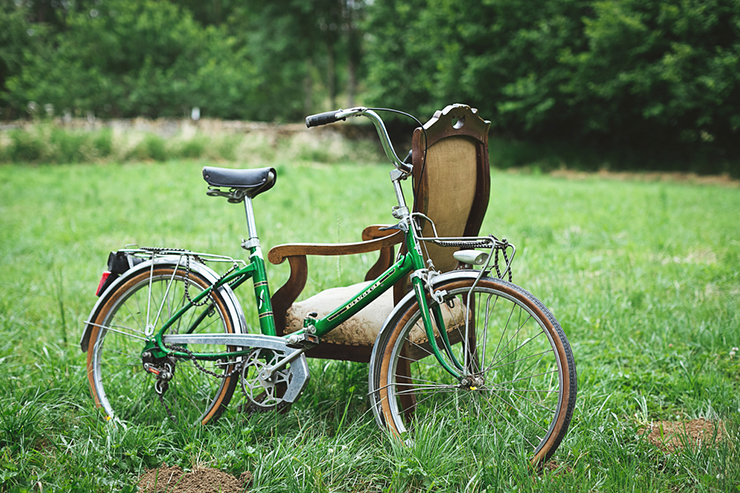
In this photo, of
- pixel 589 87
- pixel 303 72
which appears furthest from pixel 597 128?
pixel 303 72

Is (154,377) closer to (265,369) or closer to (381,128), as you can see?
(265,369)

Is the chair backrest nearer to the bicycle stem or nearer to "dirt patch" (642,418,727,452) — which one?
the bicycle stem

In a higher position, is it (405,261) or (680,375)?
(405,261)

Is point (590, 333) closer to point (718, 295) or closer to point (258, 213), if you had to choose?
point (718, 295)

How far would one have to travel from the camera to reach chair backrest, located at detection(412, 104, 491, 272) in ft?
6.86

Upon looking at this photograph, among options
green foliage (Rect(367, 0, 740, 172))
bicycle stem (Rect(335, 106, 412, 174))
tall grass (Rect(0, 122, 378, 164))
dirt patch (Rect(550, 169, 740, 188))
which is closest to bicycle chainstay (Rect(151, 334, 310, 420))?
bicycle stem (Rect(335, 106, 412, 174))

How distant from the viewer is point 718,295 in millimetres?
4039

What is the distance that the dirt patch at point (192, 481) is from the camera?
1916mm

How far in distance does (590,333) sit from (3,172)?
12.5 meters

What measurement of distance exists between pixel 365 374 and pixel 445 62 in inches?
771

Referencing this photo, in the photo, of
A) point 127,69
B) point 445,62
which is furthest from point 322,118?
point 127,69

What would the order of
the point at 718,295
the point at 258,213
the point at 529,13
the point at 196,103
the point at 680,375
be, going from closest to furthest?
the point at 680,375 → the point at 718,295 → the point at 258,213 → the point at 529,13 → the point at 196,103

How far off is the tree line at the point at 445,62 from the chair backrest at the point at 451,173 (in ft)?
46.6

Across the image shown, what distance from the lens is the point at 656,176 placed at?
1495 centimetres
